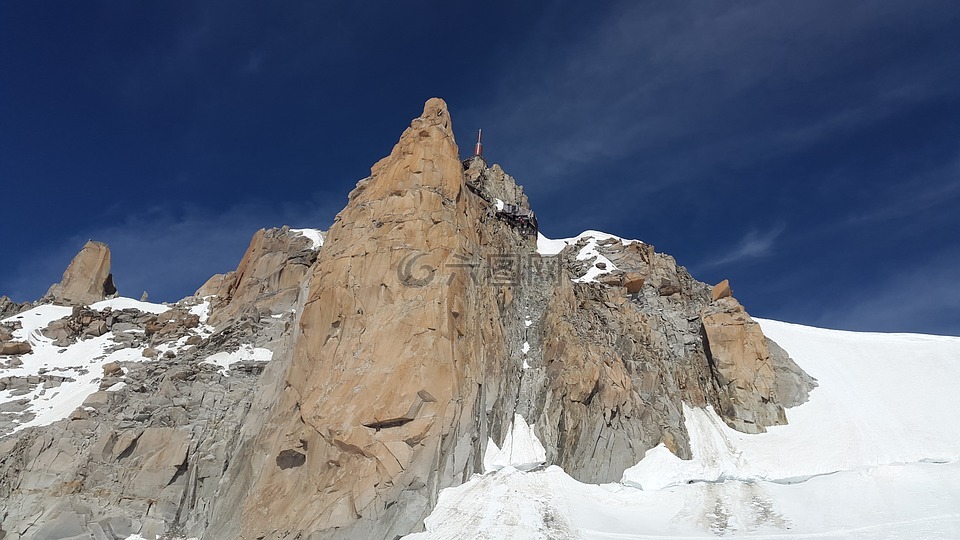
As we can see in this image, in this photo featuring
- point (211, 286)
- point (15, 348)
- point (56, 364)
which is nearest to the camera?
point (56, 364)

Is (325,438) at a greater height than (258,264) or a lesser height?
lesser

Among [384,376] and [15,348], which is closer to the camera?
[384,376]

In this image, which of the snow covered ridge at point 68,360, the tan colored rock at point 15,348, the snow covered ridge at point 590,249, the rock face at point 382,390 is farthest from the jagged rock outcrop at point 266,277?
the snow covered ridge at point 590,249

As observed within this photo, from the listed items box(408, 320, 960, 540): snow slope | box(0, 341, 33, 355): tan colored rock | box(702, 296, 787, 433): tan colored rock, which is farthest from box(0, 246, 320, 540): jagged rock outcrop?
box(702, 296, 787, 433): tan colored rock

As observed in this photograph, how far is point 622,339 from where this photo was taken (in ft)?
155

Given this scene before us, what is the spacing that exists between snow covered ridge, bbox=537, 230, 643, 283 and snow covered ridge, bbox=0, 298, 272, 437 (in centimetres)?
2986

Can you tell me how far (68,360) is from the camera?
47031mm

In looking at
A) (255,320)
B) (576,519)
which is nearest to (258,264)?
(255,320)

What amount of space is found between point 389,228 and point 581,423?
1623 centimetres

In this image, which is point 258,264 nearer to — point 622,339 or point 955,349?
point 622,339

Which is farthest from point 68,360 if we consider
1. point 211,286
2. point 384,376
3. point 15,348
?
point 384,376

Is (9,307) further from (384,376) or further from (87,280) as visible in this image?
(384,376)

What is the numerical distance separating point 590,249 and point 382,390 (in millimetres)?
38549

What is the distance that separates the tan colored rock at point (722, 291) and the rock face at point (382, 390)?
7.11 m
